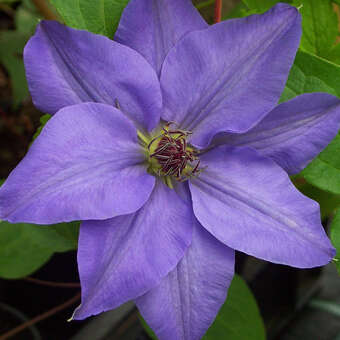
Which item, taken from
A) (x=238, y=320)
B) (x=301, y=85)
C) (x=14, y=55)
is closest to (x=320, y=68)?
(x=301, y=85)

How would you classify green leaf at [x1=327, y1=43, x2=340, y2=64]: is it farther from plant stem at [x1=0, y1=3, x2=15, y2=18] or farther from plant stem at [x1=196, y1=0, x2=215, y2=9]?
plant stem at [x1=0, y1=3, x2=15, y2=18]

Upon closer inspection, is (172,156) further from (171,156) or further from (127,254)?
(127,254)

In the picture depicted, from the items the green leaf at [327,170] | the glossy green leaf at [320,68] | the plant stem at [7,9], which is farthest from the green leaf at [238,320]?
the plant stem at [7,9]

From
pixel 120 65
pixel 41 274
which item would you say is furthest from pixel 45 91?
pixel 41 274

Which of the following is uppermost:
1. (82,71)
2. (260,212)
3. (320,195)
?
(82,71)

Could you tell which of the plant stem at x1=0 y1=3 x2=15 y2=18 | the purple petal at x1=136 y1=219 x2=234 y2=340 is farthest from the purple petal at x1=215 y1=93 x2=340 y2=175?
the plant stem at x1=0 y1=3 x2=15 y2=18
